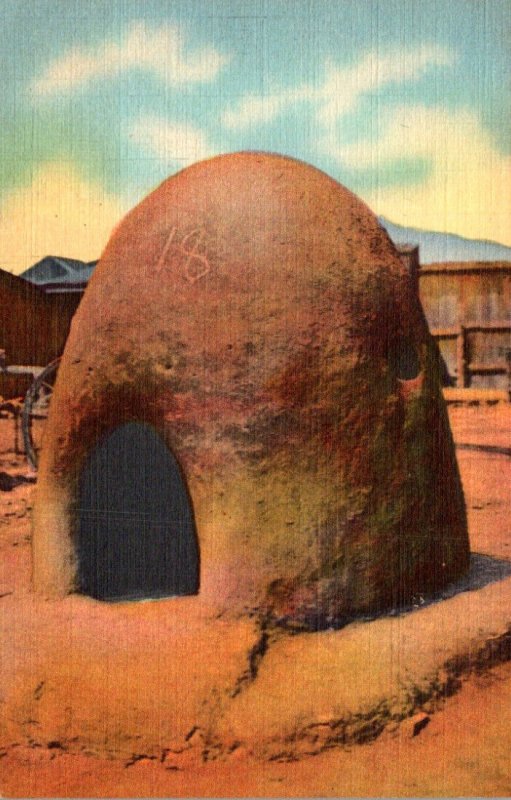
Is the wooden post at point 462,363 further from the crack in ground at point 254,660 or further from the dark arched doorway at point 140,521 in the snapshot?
the crack in ground at point 254,660

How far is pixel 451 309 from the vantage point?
50.0 feet

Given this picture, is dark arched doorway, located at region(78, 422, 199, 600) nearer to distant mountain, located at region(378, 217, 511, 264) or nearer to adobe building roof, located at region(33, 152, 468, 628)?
adobe building roof, located at region(33, 152, 468, 628)

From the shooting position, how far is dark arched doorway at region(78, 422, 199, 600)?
4859 millimetres

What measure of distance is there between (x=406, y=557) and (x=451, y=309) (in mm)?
11951

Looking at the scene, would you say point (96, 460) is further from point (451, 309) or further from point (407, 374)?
point (451, 309)

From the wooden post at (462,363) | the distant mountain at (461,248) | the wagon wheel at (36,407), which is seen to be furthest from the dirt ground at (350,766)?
the wooden post at (462,363)

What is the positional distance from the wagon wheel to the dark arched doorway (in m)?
3.32

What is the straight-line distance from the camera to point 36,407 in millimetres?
10211

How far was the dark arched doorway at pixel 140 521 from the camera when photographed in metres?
4.86

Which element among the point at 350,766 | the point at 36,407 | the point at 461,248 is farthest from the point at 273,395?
the point at 36,407

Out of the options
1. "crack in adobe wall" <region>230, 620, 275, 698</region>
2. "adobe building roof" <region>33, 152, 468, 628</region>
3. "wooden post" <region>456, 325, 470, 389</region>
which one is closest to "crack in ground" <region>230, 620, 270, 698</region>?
"crack in adobe wall" <region>230, 620, 275, 698</region>

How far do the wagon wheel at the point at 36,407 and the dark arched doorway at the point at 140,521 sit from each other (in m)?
3.32

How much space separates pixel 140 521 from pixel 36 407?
5.60 meters

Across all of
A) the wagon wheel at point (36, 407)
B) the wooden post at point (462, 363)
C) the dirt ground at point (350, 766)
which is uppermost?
the wooden post at point (462, 363)
